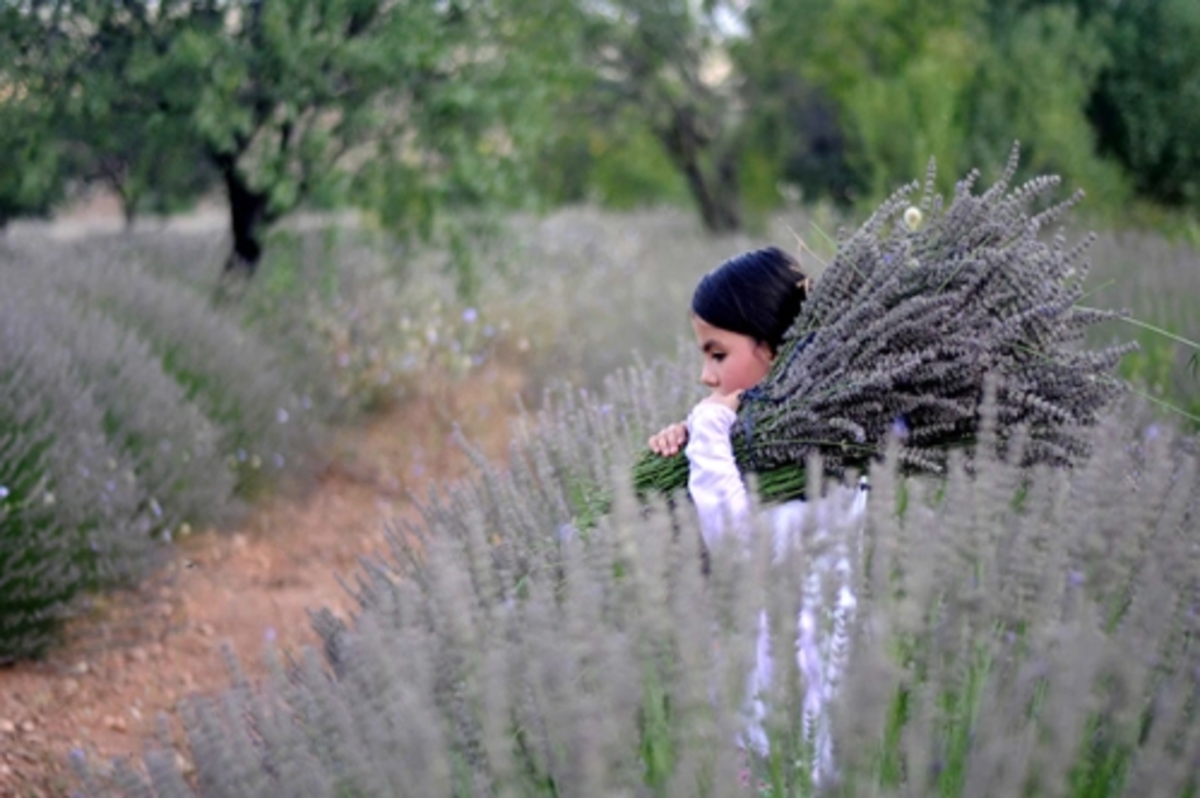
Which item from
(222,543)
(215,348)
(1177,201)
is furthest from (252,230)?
(1177,201)

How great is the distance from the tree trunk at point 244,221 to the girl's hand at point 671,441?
217 inches

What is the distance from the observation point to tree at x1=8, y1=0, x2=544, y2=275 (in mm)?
6840

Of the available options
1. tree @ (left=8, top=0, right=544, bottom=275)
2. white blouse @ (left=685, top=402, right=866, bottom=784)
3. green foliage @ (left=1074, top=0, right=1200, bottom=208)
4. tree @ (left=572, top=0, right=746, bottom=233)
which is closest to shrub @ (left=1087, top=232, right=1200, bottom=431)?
white blouse @ (left=685, top=402, right=866, bottom=784)

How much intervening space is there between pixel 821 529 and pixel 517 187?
6641 millimetres

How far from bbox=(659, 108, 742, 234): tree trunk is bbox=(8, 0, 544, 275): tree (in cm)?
1203

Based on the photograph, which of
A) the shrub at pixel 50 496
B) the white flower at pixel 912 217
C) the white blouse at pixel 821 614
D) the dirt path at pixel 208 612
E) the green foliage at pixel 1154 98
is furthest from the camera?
the green foliage at pixel 1154 98

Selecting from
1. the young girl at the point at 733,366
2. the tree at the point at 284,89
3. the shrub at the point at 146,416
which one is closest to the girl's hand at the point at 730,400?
Answer: the young girl at the point at 733,366

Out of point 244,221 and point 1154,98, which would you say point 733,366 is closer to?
point 244,221

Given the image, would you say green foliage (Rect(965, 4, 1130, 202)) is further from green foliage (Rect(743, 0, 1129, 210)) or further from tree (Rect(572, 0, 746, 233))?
tree (Rect(572, 0, 746, 233))

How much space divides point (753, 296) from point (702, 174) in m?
18.6

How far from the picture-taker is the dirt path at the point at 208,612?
3.58 meters

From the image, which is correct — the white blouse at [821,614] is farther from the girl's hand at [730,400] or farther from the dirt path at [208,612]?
the dirt path at [208,612]

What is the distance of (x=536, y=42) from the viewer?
8.23m

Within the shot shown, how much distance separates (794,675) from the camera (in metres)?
1.63
